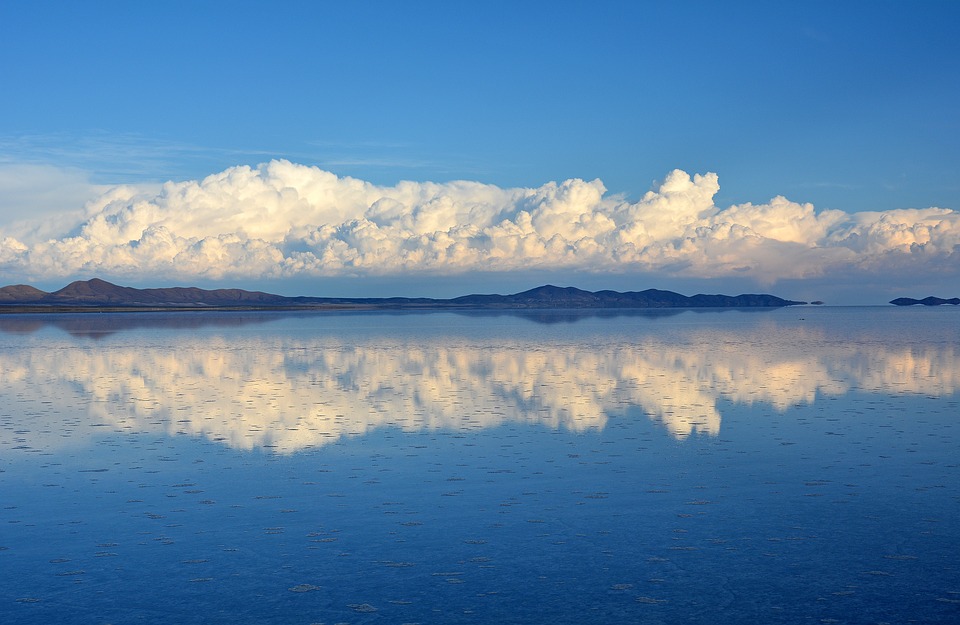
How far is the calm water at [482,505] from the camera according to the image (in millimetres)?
11422

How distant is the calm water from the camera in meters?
11.4

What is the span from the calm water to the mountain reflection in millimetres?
264

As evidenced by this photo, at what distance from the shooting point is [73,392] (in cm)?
3431

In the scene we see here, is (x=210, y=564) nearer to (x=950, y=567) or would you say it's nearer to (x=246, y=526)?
(x=246, y=526)

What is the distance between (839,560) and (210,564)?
31.4ft

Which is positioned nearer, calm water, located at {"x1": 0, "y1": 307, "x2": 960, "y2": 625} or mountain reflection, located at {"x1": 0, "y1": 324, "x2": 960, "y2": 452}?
calm water, located at {"x1": 0, "y1": 307, "x2": 960, "y2": 625}

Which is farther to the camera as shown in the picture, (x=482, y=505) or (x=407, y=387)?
(x=407, y=387)

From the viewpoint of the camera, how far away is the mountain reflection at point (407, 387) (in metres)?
25.8

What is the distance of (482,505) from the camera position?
16.1 m

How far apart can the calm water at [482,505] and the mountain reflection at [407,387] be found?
0.26 meters

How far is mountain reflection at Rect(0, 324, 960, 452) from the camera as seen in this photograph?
2580 centimetres

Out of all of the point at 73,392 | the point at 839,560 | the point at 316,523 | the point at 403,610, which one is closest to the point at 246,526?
the point at 316,523

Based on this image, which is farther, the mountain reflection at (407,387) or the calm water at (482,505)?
the mountain reflection at (407,387)

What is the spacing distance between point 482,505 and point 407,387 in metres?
19.7
